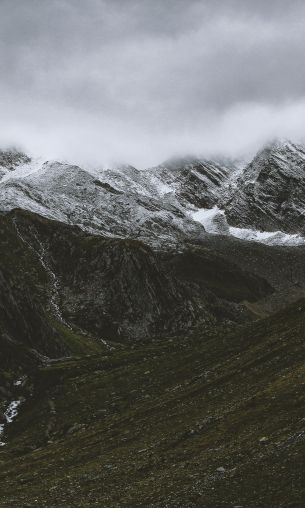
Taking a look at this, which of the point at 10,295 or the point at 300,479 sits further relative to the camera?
the point at 10,295

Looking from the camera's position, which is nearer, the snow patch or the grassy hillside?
the grassy hillside

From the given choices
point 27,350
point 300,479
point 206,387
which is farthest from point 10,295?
point 300,479

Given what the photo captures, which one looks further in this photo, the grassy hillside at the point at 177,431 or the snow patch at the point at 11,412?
the snow patch at the point at 11,412

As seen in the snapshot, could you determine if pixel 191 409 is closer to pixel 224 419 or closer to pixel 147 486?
pixel 224 419

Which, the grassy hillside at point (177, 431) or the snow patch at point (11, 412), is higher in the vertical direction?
the snow patch at point (11, 412)

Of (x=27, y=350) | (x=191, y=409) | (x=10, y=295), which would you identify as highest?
(x=10, y=295)

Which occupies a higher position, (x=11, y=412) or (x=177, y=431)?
(x=11, y=412)

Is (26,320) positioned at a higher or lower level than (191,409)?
higher

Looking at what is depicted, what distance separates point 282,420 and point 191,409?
20.6 m

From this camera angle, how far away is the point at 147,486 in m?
38.9

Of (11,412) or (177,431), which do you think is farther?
(11,412)

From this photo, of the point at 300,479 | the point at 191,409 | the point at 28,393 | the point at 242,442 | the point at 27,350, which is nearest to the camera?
the point at 300,479

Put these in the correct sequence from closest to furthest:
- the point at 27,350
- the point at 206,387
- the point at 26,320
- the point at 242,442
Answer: the point at 242,442 < the point at 206,387 < the point at 27,350 < the point at 26,320

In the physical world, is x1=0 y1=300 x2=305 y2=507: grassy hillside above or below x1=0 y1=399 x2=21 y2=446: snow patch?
below
